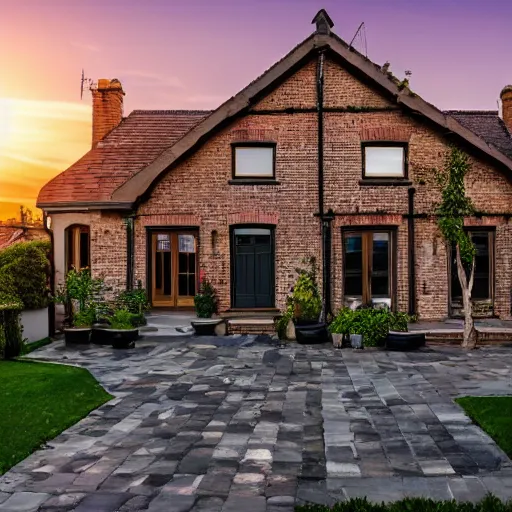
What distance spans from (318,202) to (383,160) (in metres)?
2.17

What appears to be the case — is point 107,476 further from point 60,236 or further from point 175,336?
point 60,236

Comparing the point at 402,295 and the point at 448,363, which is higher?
the point at 402,295

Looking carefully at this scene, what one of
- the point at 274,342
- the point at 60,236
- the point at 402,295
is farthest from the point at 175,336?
the point at 402,295

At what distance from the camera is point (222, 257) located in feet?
52.5

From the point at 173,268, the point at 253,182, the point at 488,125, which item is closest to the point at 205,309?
the point at 173,268

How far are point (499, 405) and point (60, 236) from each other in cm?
1244

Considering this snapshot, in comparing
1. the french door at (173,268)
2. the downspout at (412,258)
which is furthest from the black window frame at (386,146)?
the french door at (173,268)

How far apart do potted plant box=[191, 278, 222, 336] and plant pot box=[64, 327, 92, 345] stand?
8.50 feet

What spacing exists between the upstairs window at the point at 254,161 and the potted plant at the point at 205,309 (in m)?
3.19

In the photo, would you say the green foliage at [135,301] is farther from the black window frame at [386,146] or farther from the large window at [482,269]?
the large window at [482,269]

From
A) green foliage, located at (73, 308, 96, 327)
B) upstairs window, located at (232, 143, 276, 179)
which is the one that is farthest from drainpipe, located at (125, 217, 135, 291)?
upstairs window, located at (232, 143, 276, 179)

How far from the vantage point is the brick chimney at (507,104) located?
2061 cm

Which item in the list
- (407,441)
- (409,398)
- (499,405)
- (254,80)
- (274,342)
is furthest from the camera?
(254,80)

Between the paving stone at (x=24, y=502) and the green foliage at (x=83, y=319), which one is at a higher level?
the green foliage at (x=83, y=319)
